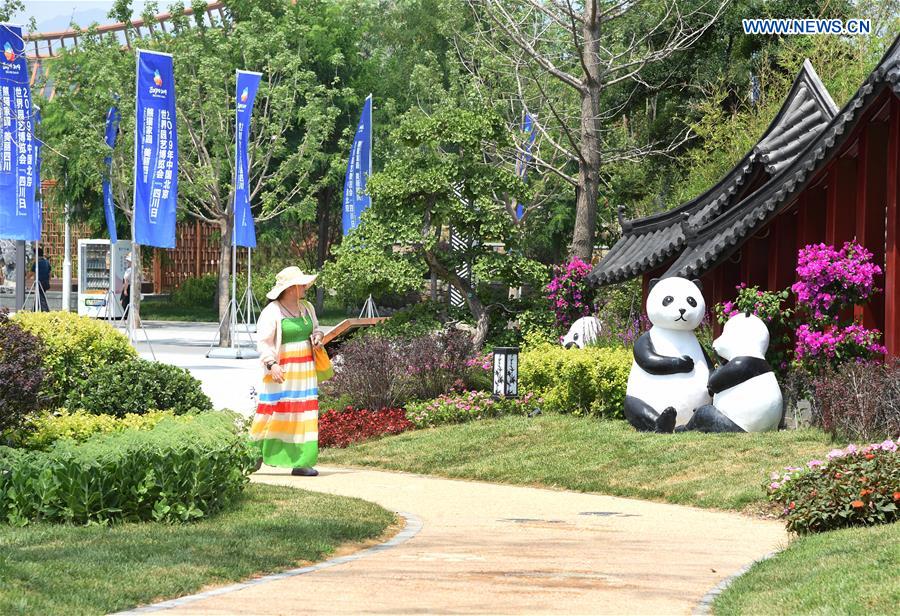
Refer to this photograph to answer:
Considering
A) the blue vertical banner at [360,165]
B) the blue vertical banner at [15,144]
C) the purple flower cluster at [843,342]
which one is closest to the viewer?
the purple flower cluster at [843,342]

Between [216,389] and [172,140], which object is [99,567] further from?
[172,140]

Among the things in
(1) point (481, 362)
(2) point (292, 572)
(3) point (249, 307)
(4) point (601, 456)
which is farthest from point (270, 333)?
(3) point (249, 307)

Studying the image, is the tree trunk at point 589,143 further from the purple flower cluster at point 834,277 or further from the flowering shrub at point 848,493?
the flowering shrub at point 848,493

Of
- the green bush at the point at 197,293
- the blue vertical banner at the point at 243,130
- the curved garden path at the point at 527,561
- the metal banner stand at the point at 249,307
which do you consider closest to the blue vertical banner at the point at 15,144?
the blue vertical banner at the point at 243,130

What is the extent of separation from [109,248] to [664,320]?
1102 inches

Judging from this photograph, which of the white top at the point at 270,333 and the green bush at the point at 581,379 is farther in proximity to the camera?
the green bush at the point at 581,379

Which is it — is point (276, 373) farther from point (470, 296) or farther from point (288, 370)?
point (470, 296)

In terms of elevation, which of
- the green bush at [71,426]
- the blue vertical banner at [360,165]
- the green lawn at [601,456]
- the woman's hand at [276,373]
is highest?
the blue vertical banner at [360,165]

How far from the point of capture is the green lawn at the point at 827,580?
662 cm

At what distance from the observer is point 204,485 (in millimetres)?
9516

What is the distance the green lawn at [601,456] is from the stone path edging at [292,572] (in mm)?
2890

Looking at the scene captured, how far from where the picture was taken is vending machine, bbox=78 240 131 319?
39.1 metres

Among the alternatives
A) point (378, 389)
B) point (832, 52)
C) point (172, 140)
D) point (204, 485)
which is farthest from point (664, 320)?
point (172, 140)

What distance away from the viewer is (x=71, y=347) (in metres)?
13.8
